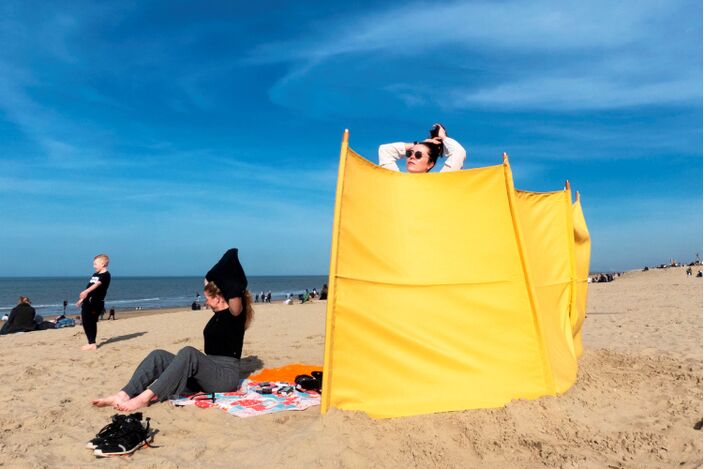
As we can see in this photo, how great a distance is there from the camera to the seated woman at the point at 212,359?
14.9 feet

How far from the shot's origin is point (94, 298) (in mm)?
8070

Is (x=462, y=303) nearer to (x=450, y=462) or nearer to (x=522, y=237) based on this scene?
(x=522, y=237)

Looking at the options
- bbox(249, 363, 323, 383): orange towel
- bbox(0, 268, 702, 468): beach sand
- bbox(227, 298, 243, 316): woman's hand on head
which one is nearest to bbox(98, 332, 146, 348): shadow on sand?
bbox(0, 268, 702, 468): beach sand

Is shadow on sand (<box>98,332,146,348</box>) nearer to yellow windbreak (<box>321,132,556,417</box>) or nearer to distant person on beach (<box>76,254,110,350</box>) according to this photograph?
distant person on beach (<box>76,254,110,350</box>)

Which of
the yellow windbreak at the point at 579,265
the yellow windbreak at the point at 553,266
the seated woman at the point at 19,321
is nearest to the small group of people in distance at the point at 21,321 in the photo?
the seated woman at the point at 19,321

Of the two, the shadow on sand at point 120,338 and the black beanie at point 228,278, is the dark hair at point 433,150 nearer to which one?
the black beanie at point 228,278

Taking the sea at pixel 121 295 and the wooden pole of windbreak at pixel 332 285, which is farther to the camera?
the sea at pixel 121 295

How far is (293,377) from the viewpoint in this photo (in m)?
5.97

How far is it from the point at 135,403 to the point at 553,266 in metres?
4.89

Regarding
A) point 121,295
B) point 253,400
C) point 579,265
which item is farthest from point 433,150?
point 121,295

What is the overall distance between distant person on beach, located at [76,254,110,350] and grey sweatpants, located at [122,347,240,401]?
3.92 meters

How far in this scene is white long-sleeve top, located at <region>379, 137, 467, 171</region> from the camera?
4.80 m

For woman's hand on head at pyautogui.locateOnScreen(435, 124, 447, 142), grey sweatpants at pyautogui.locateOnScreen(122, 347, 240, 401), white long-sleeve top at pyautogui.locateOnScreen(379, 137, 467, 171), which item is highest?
woman's hand on head at pyautogui.locateOnScreen(435, 124, 447, 142)

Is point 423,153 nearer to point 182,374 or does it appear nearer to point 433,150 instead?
point 433,150
